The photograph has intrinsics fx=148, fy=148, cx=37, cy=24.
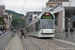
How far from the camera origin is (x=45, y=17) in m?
20.0

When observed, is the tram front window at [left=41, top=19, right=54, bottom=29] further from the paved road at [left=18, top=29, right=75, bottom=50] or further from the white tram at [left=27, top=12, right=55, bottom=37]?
the paved road at [left=18, top=29, right=75, bottom=50]

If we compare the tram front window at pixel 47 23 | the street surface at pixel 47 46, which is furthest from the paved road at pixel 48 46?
the tram front window at pixel 47 23

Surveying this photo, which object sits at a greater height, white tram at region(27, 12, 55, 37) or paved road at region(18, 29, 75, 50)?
white tram at region(27, 12, 55, 37)

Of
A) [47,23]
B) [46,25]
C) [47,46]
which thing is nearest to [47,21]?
[47,23]

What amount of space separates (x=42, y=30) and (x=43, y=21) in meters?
1.23

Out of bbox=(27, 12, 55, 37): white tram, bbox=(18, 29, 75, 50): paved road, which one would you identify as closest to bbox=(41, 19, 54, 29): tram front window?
bbox=(27, 12, 55, 37): white tram

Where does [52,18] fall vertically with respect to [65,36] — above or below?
above

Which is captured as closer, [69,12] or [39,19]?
[39,19]

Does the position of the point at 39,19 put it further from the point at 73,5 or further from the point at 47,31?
the point at 73,5

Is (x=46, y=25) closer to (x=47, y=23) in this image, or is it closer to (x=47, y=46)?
(x=47, y=23)

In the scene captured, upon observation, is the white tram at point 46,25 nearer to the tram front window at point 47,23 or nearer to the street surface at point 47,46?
the tram front window at point 47,23

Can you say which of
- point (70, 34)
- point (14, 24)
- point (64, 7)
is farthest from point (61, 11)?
point (14, 24)

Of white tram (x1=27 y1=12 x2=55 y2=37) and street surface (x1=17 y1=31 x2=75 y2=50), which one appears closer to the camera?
street surface (x1=17 y1=31 x2=75 y2=50)

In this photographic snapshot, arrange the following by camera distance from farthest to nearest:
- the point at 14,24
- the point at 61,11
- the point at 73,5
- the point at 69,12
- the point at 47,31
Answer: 1. the point at 14,24
2. the point at 69,12
3. the point at 61,11
4. the point at 73,5
5. the point at 47,31
